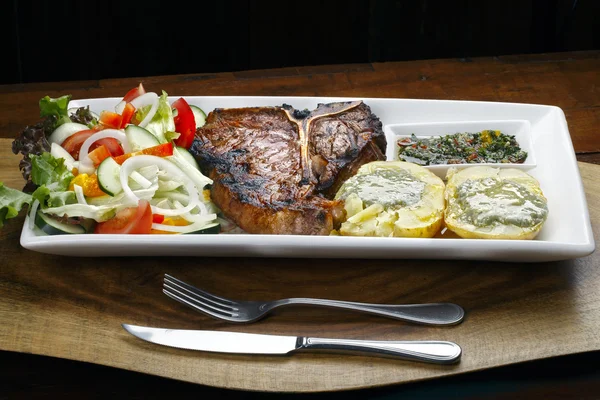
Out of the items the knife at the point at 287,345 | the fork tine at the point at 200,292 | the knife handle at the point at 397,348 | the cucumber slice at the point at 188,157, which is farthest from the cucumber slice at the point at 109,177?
the knife handle at the point at 397,348

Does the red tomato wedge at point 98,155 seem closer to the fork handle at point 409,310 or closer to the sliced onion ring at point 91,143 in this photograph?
the sliced onion ring at point 91,143

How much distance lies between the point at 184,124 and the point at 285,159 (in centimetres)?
75

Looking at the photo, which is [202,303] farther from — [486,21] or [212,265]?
[486,21]

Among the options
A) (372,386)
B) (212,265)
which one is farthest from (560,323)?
(212,265)

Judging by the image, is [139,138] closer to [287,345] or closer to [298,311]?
[298,311]

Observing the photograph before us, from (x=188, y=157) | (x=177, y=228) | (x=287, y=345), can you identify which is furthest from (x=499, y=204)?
(x=188, y=157)

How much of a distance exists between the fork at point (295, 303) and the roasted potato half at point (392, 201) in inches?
16.8

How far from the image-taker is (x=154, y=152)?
4.00m

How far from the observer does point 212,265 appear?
373 centimetres

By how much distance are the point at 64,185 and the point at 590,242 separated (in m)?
2.54

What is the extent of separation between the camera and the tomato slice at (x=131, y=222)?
3.65 meters

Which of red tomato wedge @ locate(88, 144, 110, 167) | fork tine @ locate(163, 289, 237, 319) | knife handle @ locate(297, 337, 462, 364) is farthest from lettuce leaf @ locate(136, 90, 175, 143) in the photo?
knife handle @ locate(297, 337, 462, 364)

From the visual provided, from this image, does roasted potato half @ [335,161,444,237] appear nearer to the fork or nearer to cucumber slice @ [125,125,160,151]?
the fork

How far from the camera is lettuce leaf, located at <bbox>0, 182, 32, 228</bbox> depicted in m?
3.68
